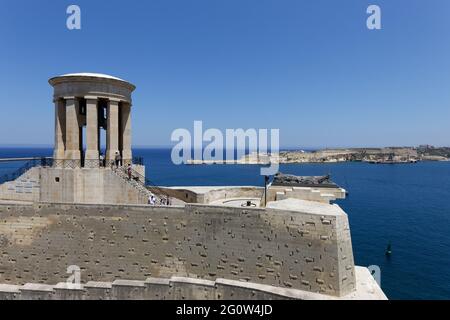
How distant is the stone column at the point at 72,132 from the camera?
15.2 m

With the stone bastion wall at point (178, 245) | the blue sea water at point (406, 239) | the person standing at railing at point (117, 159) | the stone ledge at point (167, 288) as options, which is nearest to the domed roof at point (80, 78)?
the person standing at railing at point (117, 159)

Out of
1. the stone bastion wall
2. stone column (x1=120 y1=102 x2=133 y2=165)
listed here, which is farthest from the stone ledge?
stone column (x1=120 y1=102 x2=133 y2=165)

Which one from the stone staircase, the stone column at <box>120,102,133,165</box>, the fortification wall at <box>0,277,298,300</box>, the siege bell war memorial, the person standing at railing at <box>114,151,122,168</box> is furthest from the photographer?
the stone column at <box>120,102,133,165</box>

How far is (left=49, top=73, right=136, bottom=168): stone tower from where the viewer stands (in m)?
15.1

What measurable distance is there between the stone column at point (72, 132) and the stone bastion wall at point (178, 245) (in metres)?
3.14

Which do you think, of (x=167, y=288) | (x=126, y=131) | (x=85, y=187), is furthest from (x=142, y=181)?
(x=167, y=288)

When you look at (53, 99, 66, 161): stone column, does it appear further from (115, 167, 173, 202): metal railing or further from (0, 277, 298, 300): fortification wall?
(0, 277, 298, 300): fortification wall

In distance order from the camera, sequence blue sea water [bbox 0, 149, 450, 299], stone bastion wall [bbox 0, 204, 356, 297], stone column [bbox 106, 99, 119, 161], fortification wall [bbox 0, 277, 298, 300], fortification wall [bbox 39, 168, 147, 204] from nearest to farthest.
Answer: stone bastion wall [bbox 0, 204, 356, 297]
fortification wall [bbox 0, 277, 298, 300]
fortification wall [bbox 39, 168, 147, 204]
stone column [bbox 106, 99, 119, 161]
blue sea water [bbox 0, 149, 450, 299]

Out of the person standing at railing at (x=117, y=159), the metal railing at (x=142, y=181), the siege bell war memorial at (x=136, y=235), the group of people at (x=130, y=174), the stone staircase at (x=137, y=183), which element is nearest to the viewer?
the siege bell war memorial at (x=136, y=235)

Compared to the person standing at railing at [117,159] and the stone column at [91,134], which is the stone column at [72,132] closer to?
the stone column at [91,134]

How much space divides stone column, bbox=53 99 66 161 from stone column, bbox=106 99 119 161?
2.60m

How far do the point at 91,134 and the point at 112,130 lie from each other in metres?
1.20
